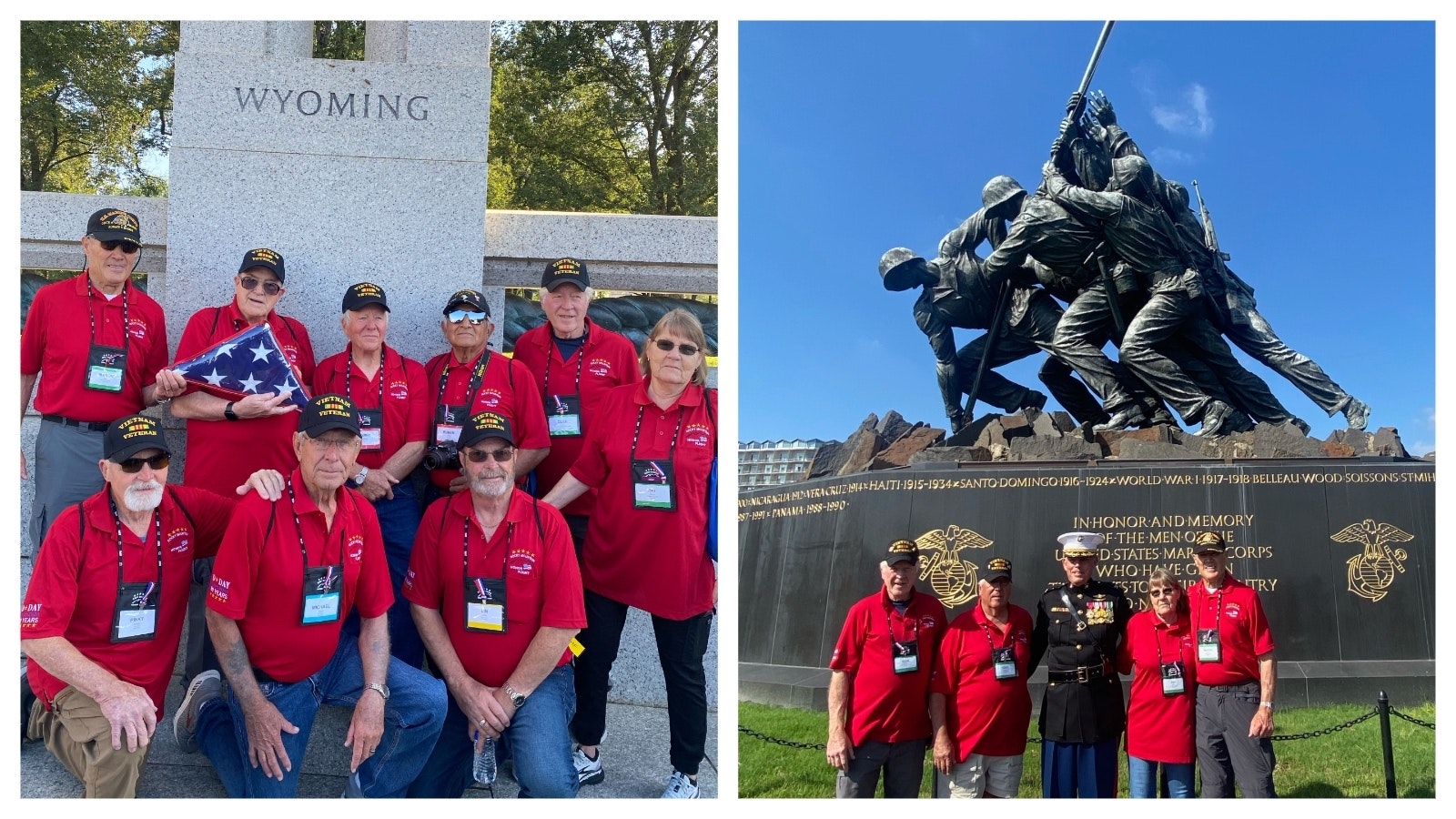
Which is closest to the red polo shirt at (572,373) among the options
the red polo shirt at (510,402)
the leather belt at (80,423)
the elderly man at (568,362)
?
the elderly man at (568,362)

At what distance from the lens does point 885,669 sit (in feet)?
16.4

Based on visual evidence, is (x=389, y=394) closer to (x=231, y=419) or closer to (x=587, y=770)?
(x=231, y=419)

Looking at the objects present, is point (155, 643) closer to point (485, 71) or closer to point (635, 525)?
point (635, 525)

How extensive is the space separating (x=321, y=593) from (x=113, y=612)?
74 cm

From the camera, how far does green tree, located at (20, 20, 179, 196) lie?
62.6ft

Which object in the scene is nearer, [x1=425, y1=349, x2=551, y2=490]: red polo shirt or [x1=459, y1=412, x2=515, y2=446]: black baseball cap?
[x1=459, y1=412, x2=515, y2=446]: black baseball cap

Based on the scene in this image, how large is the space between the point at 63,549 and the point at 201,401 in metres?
1.16

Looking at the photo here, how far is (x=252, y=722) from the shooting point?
4.05m

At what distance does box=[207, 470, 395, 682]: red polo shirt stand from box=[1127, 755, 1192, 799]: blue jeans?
3637 mm

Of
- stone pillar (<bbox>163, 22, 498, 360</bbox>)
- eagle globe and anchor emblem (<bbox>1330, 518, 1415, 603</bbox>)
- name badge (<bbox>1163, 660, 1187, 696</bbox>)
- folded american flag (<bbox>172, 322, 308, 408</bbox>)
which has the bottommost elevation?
name badge (<bbox>1163, 660, 1187, 696</bbox>)

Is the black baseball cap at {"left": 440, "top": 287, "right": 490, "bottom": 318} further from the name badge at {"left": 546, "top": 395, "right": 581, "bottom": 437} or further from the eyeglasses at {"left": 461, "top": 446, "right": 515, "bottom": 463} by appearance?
the eyeglasses at {"left": 461, "top": 446, "right": 515, "bottom": 463}

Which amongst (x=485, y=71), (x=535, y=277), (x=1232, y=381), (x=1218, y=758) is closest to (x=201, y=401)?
(x=535, y=277)

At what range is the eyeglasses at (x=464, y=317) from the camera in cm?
521

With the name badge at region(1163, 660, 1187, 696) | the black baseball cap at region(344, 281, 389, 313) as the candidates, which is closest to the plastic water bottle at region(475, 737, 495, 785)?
the black baseball cap at region(344, 281, 389, 313)
